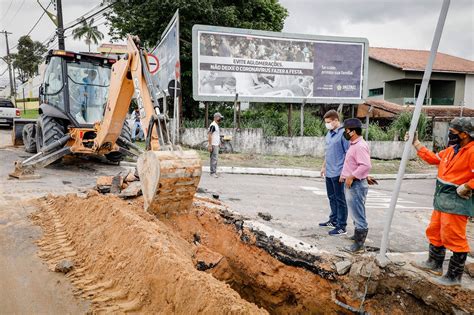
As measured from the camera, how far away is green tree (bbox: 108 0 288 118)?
16312 mm

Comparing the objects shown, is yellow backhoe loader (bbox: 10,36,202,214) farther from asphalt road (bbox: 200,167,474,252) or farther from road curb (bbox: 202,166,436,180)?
road curb (bbox: 202,166,436,180)

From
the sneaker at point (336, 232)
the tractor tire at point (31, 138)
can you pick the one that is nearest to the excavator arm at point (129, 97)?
the sneaker at point (336, 232)

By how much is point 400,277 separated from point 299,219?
2.45 m

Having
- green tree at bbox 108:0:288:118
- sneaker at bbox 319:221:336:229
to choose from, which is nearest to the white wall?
green tree at bbox 108:0:288:118

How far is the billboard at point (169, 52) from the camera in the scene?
1346 centimetres

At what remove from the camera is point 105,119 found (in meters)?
8.15

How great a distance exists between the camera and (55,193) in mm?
7207

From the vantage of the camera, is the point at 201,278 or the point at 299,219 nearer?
the point at 201,278

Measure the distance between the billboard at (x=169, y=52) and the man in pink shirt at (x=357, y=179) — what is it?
8207 millimetres

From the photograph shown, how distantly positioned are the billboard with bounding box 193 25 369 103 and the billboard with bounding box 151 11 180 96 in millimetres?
933

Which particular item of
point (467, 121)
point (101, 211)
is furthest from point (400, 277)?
point (101, 211)

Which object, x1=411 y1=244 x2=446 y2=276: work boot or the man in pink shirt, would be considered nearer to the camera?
x1=411 y1=244 x2=446 y2=276: work boot

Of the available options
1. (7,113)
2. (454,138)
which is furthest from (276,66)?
(7,113)

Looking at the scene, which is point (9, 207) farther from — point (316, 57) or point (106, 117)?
point (316, 57)
